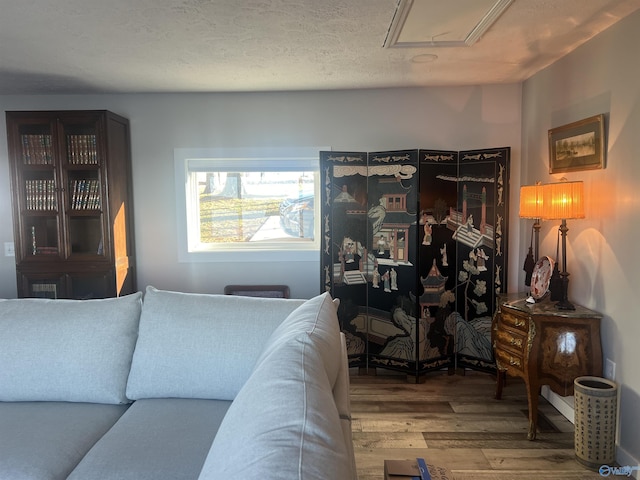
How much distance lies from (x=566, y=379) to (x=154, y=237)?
3243 millimetres

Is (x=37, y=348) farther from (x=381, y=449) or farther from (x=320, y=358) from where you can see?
(x=381, y=449)

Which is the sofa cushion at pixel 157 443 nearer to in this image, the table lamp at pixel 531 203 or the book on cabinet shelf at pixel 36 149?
the table lamp at pixel 531 203

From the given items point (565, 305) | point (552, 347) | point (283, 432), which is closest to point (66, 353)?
point (283, 432)

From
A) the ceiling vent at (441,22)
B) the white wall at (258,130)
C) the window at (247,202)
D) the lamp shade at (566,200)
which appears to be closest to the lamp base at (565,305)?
the lamp shade at (566,200)

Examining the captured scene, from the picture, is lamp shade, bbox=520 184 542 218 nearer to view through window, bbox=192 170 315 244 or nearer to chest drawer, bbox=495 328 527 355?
chest drawer, bbox=495 328 527 355

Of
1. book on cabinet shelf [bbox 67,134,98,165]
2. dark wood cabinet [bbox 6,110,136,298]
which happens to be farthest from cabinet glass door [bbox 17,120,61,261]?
book on cabinet shelf [bbox 67,134,98,165]

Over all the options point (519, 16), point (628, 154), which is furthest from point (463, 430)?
point (519, 16)

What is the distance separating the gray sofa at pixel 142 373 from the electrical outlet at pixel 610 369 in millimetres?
1610

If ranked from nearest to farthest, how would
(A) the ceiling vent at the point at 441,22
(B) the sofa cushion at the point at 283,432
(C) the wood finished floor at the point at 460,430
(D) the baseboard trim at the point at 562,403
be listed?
(B) the sofa cushion at the point at 283,432, (A) the ceiling vent at the point at 441,22, (C) the wood finished floor at the point at 460,430, (D) the baseboard trim at the point at 562,403

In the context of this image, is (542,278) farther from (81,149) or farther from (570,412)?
(81,149)

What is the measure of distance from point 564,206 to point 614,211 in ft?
0.79

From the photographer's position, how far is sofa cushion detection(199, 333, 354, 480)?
2.57ft

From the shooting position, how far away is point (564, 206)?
2.58 m

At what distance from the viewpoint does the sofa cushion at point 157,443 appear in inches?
57.8
